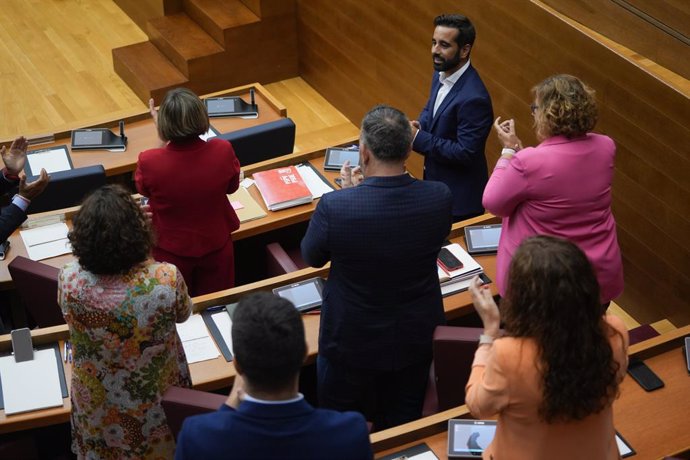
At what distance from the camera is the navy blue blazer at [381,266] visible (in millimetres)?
2957

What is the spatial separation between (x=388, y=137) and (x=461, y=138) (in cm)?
141

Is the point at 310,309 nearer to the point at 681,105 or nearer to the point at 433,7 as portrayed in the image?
the point at 681,105


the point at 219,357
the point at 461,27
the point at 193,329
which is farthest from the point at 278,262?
the point at 461,27

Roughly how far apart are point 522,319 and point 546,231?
1.13m

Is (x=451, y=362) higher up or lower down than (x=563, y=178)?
lower down

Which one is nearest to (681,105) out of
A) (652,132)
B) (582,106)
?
(652,132)

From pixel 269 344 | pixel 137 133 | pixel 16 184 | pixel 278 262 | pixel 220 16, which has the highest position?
pixel 269 344

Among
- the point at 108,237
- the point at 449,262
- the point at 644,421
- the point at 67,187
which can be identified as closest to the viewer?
the point at 108,237

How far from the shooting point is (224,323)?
3.72m

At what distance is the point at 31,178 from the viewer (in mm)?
4926

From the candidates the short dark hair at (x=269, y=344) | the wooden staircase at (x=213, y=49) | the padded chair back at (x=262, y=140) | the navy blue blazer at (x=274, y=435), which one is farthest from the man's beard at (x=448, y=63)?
the wooden staircase at (x=213, y=49)

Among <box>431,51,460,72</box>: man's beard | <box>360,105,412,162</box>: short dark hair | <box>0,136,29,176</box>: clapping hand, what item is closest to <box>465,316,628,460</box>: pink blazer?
<box>360,105,412,162</box>: short dark hair

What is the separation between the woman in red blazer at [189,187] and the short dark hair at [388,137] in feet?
3.27

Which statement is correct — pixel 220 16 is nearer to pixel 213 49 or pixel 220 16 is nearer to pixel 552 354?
pixel 213 49
